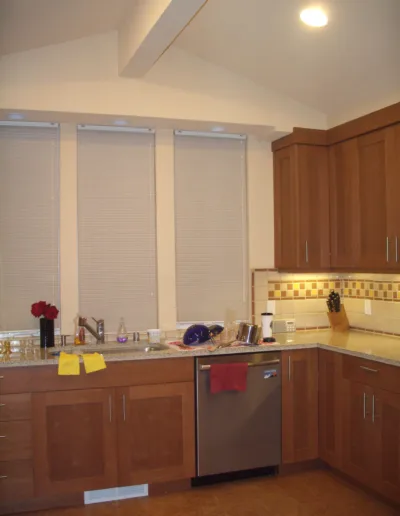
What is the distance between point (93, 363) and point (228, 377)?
2.86ft

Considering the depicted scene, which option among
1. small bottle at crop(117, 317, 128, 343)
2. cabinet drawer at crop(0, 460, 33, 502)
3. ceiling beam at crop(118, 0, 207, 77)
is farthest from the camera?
small bottle at crop(117, 317, 128, 343)

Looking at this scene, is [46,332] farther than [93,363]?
Yes

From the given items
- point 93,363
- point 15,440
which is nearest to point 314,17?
point 93,363

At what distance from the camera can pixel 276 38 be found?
332 cm

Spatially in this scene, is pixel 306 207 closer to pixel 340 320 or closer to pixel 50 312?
pixel 340 320

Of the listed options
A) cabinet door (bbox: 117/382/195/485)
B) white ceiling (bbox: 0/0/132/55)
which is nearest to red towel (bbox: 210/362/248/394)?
cabinet door (bbox: 117/382/195/485)

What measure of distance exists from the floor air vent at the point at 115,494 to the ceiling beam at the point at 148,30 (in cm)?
268

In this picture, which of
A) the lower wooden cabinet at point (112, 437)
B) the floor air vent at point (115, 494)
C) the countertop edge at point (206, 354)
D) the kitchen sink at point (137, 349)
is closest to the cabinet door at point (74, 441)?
the lower wooden cabinet at point (112, 437)

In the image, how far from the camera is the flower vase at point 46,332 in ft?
11.6

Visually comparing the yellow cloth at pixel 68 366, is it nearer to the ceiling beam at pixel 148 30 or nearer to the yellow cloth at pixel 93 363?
the yellow cloth at pixel 93 363

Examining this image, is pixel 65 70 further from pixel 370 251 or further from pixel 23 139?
pixel 370 251

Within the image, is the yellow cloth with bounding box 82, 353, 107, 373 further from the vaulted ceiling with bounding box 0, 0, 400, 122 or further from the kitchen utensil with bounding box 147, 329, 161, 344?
the vaulted ceiling with bounding box 0, 0, 400, 122

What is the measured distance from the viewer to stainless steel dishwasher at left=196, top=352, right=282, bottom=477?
3.41 m

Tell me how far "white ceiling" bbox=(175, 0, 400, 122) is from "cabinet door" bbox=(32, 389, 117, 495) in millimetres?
2389
